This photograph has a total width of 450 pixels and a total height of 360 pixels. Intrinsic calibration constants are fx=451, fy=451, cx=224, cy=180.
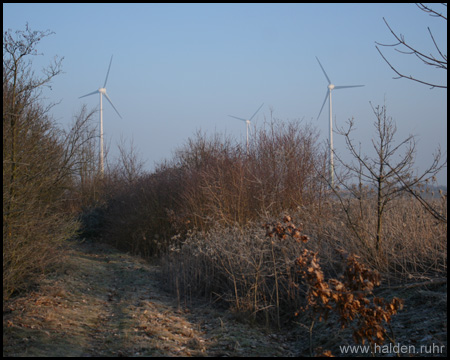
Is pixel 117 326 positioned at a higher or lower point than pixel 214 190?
lower

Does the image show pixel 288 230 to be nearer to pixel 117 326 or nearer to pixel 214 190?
pixel 117 326

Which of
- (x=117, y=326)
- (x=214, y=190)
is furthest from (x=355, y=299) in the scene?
(x=214, y=190)

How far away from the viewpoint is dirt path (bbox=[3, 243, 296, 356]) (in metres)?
5.59

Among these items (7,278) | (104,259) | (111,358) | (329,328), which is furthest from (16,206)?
(104,259)

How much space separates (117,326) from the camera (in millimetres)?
6621

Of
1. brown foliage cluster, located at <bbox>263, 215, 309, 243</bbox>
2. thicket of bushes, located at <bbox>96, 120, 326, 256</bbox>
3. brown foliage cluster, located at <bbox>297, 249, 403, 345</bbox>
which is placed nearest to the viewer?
brown foliage cluster, located at <bbox>297, 249, 403, 345</bbox>

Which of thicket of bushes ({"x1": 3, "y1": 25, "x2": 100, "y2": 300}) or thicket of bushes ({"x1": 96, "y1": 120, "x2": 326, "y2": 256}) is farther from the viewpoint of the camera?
thicket of bushes ({"x1": 96, "y1": 120, "x2": 326, "y2": 256})

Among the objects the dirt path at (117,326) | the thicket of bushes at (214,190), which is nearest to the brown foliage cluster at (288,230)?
the dirt path at (117,326)

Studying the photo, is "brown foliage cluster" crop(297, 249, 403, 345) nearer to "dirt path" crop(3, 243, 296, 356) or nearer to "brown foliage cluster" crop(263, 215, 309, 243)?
"brown foliage cluster" crop(263, 215, 309, 243)

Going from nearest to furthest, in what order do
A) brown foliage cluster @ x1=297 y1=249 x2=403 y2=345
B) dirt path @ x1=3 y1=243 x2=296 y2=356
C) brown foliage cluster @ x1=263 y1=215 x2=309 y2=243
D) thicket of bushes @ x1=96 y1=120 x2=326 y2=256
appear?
1. brown foliage cluster @ x1=297 y1=249 x2=403 y2=345
2. brown foliage cluster @ x1=263 y1=215 x2=309 y2=243
3. dirt path @ x1=3 y1=243 x2=296 y2=356
4. thicket of bushes @ x1=96 y1=120 x2=326 y2=256

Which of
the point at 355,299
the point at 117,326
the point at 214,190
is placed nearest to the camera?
the point at 355,299

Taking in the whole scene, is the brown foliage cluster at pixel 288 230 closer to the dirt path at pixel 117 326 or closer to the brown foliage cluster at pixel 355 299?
the brown foliage cluster at pixel 355 299

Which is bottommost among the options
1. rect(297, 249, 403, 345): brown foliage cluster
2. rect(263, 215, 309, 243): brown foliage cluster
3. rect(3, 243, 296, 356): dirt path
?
rect(3, 243, 296, 356): dirt path

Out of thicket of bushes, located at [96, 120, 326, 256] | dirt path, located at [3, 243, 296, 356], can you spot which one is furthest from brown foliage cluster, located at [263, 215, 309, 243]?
thicket of bushes, located at [96, 120, 326, 256]
